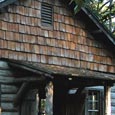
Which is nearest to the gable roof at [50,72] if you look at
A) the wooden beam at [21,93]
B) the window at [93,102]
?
the wooden beam at [21,93]

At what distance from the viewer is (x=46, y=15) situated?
13.8 m

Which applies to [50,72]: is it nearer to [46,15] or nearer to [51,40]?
[51,40]

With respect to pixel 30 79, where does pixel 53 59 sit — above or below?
above

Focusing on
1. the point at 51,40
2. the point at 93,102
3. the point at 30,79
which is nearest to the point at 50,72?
the point at 30,79

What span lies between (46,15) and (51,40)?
35.7 inches

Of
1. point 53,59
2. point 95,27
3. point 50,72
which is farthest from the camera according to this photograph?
point 95,27

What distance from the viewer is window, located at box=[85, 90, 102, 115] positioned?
Answer: 1562 centimetres

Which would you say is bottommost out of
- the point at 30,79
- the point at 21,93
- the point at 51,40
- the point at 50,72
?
the point at 21,93

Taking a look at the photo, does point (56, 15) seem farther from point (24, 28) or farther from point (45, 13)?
point (24, 28)

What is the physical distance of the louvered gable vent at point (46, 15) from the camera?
45.1 ft

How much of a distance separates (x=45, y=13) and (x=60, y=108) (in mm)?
3786

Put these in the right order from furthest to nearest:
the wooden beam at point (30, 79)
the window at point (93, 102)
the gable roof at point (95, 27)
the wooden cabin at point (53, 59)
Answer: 1. the window at point (93, 102)
2. the gable roof at point (95, 27)
3. the wooden cabin at point (53, 59)
4. the wooden beam at point (30, 79)

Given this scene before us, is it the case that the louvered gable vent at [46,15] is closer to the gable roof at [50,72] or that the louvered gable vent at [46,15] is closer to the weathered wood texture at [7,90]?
the gable roof at [50,72]

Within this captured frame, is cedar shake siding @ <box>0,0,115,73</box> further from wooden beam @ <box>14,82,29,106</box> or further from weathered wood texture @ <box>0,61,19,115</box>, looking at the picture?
wooden beam @ <box>14,82,29,106</box>
